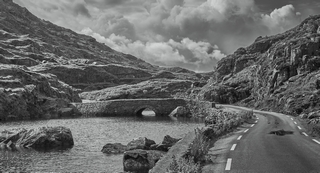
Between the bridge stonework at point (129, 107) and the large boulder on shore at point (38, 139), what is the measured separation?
61128mm

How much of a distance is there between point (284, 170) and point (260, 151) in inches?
197

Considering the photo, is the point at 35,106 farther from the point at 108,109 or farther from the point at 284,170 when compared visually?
the point at 284,170

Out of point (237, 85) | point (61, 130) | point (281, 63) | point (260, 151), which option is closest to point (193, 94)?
point (237, 85)

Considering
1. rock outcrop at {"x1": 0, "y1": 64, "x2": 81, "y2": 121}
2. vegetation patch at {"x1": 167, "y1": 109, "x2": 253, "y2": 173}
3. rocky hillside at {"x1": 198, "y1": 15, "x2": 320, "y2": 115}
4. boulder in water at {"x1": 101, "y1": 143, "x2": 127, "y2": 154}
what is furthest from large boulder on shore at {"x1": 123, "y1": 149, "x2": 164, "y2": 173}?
rock outcrop at {"x1": 0, "y1": 64, "x2": 81, "y2": 121}

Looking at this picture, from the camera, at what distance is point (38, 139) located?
35688 millimetres

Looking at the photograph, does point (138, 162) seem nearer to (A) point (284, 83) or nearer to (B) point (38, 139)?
(B) point (38, 139)

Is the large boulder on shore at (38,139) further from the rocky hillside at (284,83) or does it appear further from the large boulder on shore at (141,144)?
the rocky hillside at (284,83)

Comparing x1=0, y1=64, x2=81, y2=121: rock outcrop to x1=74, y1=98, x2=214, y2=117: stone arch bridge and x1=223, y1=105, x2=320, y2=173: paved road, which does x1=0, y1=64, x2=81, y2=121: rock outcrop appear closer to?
x1=74, y1=98, x2=214, y2=117: stone arch bridge

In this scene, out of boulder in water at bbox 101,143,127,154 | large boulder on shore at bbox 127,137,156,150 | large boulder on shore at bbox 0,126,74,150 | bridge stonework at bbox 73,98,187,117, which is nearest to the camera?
large boulder on shore at bbox 127,137,156,150

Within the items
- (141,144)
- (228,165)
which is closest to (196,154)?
(228,165)

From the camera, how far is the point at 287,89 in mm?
65938

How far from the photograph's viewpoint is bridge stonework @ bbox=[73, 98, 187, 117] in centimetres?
9894

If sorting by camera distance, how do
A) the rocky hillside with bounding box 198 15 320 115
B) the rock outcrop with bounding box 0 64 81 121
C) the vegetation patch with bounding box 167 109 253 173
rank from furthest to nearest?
1. the rock outcrop with bounding box 0 64 81 121
2. the rocky hillside with bounding box 198 15 320 115
3. the vegetation patch with bounding box 167 109 253 173

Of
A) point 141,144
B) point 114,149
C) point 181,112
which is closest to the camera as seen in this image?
point 141,144
